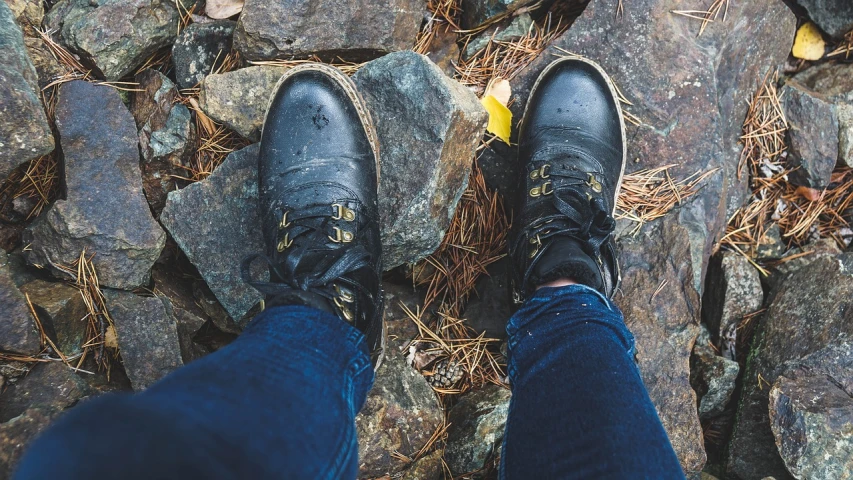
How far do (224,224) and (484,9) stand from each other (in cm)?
130

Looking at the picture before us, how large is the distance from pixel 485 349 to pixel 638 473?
1056mm

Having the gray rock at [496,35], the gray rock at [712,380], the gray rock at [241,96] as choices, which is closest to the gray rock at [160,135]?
the gray rock at [241,96]

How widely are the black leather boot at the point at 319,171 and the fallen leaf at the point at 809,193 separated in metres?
1.82

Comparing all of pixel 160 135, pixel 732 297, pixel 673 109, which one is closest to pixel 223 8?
pixel 160 135

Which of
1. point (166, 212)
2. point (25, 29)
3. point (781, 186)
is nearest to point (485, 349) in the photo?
point (166, 212)

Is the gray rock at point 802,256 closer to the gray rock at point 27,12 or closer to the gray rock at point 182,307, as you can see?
the gray rock at point 182,307

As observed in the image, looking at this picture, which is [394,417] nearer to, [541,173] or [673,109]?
[541,173]

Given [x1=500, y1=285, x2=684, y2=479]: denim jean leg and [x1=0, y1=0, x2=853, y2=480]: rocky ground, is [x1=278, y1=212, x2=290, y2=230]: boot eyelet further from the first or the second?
[x1=500, y1=285, x2=684, y2=479]: denim jean leg

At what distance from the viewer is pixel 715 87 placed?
2336 millimetres

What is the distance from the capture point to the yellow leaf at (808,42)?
2623 mm

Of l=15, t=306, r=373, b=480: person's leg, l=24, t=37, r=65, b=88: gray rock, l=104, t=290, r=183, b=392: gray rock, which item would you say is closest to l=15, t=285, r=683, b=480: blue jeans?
l=15, t=306, r=373, b=480: person's leg

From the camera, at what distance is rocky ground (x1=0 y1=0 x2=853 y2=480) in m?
1.97

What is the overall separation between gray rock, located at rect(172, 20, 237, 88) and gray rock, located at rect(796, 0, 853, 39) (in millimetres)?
2454

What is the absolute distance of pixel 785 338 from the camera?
2252 mm
